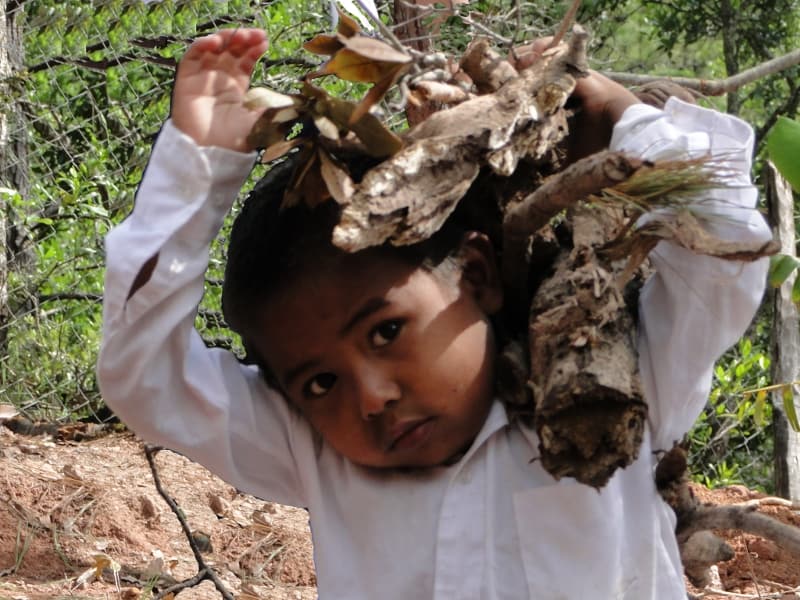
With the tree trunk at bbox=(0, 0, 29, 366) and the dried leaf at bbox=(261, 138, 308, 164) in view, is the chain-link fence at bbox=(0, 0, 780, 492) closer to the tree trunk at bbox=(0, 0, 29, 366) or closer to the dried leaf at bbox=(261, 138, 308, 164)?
the tree trunk at bbox=(0, 0, 29, 366)

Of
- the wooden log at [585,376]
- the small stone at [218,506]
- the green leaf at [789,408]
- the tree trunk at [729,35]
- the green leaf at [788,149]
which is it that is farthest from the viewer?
the tree trunk at [729,35]

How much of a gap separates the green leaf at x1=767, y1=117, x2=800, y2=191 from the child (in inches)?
12.9

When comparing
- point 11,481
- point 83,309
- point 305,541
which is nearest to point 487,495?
point 305,541

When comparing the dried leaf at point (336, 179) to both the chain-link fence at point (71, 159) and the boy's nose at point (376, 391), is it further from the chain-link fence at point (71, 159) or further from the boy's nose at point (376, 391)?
the chain-link fence at point (71, 159)

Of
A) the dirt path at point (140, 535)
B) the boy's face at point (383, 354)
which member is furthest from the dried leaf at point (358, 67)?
the dirt path at point (140, 535)

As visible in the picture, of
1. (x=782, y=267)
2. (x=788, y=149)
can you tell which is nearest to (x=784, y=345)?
(x=782, y=267)

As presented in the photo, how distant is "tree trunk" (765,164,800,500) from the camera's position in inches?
125

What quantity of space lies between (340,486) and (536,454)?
0.99ft

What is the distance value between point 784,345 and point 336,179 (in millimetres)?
2372

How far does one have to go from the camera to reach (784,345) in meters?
3.53

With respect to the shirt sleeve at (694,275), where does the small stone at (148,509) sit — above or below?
below

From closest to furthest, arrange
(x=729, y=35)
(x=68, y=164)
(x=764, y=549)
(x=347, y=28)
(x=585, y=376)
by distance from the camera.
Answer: (x=585, y=376), (x=347, y=28), (x=764, y=549), (x=68, y=164), (x=729, y=35)

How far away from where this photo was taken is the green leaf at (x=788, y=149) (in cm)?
198

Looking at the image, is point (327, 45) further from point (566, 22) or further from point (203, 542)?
point (203, 542)
